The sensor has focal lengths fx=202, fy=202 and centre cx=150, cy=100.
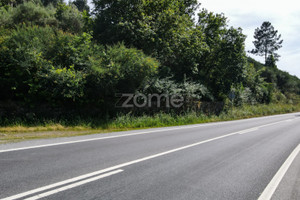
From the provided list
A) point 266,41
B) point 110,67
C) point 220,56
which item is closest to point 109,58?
point 110,67

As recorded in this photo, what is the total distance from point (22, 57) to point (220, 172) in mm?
10661

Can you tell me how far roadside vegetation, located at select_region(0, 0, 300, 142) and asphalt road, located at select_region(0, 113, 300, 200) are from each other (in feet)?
11.7

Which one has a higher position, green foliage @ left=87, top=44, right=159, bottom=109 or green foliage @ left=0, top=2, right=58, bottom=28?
green foliage @ left=0, top=2, right=58, bottom=28

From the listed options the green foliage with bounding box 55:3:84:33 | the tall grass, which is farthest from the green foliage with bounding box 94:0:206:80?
the green foliage with bounding box 55:3:84:33

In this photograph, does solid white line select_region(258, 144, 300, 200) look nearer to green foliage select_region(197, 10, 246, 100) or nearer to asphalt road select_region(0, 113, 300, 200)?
asphalt road select_region(0, 113, 300, 200)

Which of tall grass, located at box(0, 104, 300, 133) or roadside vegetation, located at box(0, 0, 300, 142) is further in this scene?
roadside vegetation, located at box(0, 0, 300, 142)

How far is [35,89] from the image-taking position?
1043cm

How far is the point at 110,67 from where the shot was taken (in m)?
12.4

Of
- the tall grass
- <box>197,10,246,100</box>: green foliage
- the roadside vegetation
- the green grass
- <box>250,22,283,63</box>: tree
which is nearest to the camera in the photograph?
the green grass

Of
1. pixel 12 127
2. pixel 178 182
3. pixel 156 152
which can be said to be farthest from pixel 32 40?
pixel 178 182

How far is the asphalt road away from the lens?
3611 millimetres

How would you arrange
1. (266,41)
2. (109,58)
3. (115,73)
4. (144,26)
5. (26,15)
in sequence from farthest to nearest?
(266,41) < (26,15) < (144,26) < (109,58) < (115,73)

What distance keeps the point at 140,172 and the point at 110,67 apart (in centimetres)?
886

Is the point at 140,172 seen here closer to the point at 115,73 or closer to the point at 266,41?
the point at 115,73
